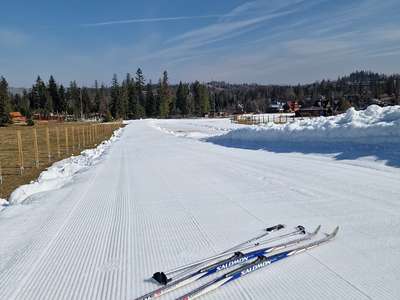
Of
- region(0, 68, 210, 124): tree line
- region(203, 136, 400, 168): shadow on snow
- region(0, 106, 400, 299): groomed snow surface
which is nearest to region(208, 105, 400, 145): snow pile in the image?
region(0, 106, 400, 299): groomed snow surface

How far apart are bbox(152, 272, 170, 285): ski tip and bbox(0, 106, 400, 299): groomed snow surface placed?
91mm

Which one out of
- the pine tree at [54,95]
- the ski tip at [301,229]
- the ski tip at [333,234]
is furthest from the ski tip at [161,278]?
the pine tree at [54,95]

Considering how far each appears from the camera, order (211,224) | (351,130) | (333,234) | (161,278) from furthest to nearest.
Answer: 1. (351,130)
2. (211,224)
3. (333,234)
4. (161,278)

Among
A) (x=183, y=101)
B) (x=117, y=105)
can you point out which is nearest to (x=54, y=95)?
(x=117, y=105)

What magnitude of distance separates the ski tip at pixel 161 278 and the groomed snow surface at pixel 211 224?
0.09 m

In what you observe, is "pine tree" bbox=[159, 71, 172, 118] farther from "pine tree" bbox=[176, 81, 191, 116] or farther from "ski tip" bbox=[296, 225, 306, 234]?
"ski tip" bbox=[296, 225, 306, 234]

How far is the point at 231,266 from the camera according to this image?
3758 mm

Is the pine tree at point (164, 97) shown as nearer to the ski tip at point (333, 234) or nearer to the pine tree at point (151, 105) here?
the pine tree at point (151, 105)

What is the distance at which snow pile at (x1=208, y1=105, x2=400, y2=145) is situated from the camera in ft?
34.8

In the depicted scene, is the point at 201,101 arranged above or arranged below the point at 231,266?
above

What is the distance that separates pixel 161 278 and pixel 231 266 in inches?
27.6

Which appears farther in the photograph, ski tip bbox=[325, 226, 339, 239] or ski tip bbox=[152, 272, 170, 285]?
ski tip bbox=[325, 226, 339, 239]

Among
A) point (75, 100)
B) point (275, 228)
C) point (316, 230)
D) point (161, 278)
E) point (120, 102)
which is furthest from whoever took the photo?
point (75, 100)

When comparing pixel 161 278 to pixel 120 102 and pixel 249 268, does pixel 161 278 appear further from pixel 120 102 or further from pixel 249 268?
pixel 120 102
